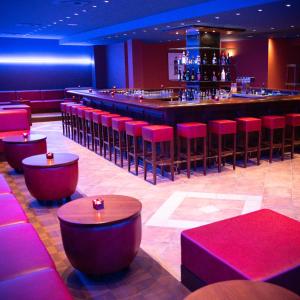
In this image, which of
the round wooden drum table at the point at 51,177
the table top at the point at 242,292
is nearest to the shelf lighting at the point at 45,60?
the round wooden drum table at the point at 51,177

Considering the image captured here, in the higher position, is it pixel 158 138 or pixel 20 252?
pixel 158 138

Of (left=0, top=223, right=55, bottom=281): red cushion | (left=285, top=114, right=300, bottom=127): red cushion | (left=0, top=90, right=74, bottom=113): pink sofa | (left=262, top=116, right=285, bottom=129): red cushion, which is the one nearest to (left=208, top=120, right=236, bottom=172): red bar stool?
(left=262, top=116, right=285, bottom=129): red cushion

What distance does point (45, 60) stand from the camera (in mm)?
15352

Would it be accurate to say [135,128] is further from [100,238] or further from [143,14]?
[143,14]

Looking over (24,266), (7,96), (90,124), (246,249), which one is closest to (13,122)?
(90,124)

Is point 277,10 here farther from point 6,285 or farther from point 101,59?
point 101,59

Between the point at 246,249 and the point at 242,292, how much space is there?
2.18 ft

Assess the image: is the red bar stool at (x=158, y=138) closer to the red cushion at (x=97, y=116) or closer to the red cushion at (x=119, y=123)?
the red cushion at (x=119, y=123)

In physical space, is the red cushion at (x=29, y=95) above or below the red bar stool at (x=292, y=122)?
above

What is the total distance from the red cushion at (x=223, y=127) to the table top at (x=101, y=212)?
10.1 feet

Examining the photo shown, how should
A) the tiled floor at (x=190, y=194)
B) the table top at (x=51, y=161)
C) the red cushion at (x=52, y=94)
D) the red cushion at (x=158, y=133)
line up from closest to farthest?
the tiled floor at (x=190, y=194) → the table top at (x=51, y=161) → the red cushion at (x=158, y=133) → the red cushion at (x=52, y=94)

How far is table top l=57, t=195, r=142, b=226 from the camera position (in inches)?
107

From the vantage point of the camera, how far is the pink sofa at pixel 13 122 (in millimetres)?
7277

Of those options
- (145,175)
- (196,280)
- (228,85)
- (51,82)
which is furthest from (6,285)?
(51,82)
